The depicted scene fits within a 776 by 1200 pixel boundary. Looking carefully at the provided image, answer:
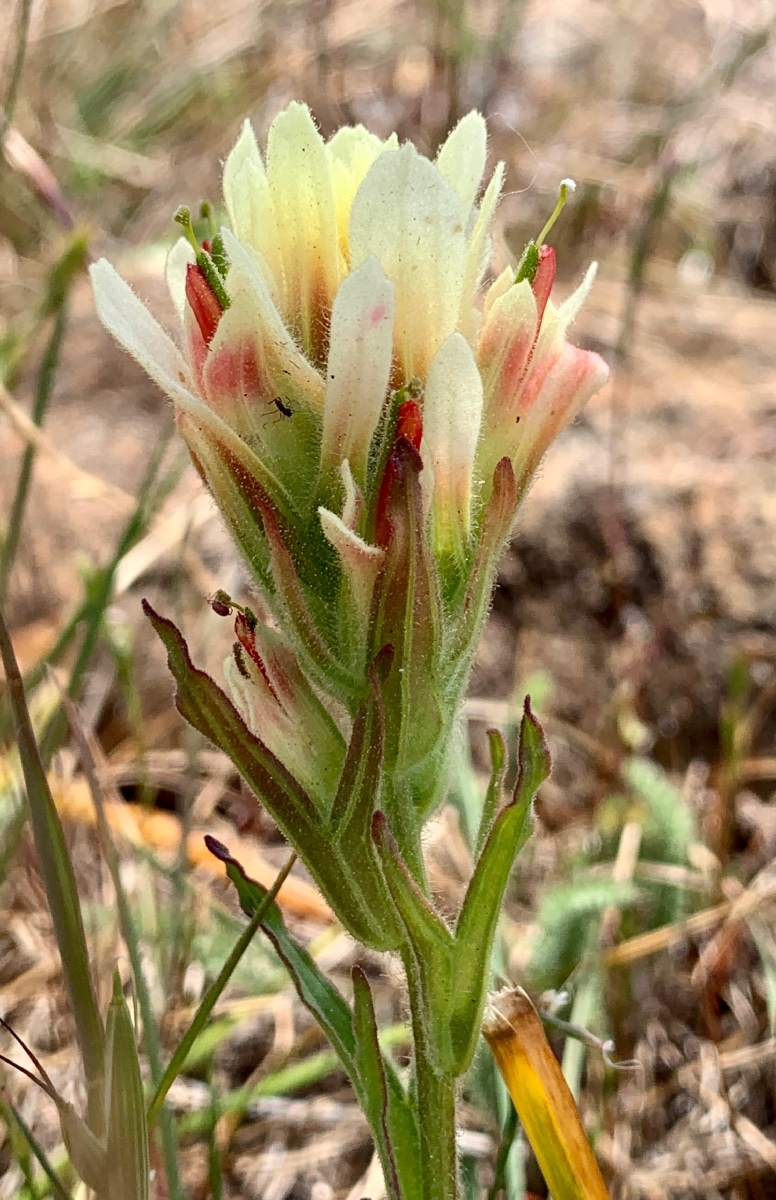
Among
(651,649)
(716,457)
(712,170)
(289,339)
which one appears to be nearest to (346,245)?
(289,339)

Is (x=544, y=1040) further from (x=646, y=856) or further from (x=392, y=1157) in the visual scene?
(x=646, y=856)

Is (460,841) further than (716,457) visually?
No

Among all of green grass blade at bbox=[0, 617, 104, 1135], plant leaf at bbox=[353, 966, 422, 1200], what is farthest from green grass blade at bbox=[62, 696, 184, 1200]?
plant leaf at bbox=[353, 966, 422, 1200]

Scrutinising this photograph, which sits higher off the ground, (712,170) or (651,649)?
Answer: (712,170)

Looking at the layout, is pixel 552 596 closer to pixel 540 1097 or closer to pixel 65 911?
pixel 540 1097

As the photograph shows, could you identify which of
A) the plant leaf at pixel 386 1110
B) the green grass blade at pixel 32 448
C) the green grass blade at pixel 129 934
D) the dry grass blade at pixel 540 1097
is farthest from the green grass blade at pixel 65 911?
the green grass blade at pixel 32 448

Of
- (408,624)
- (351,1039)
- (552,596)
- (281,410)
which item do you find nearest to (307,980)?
(351,1039)
